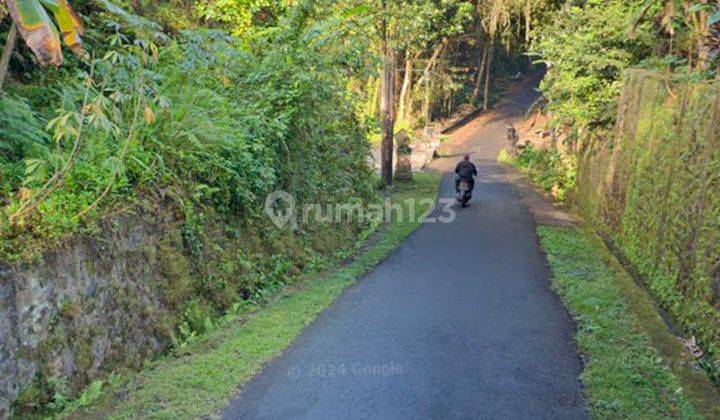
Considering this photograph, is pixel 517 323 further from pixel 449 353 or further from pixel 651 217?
pixel 651 217

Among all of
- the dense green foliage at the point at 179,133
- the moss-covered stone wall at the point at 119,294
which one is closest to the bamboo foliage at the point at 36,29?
the dense green foliage at the point at 179,133

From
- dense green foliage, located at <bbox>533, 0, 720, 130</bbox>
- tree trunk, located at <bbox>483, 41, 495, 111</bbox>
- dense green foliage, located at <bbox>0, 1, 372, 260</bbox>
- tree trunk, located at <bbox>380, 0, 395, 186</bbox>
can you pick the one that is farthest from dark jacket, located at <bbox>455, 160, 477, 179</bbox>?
tree trunk, located at <bbox>483, 41, 495, 111</bbox>

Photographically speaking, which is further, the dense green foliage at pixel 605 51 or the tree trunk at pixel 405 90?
the tree trunk at pixel 405 90

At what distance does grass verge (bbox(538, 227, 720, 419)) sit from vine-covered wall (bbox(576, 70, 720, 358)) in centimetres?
40

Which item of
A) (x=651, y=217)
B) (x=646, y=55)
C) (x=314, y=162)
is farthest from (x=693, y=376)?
(x=646, y=55)

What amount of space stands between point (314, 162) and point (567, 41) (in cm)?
1015

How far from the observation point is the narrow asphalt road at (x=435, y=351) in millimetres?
5734

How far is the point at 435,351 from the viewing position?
7.14 m

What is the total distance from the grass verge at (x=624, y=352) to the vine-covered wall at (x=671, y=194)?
15.7 inches

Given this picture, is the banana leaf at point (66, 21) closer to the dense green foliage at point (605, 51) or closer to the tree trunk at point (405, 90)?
the dense green foliage at point (605, 51)

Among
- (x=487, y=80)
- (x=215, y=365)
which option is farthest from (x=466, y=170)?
(x=487, y=80)

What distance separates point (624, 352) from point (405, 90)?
35810 mm

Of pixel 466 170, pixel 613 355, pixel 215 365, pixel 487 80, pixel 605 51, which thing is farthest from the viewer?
pixel 487 80

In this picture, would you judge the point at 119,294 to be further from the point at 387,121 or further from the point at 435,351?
the point at 387,121
